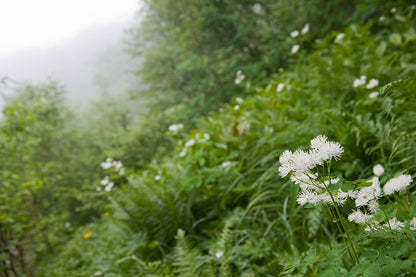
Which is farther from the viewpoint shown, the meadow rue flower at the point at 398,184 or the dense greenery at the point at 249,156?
the dense greenery at the point at 249,156

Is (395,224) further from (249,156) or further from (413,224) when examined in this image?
(249,156)

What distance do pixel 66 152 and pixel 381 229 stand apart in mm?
9343

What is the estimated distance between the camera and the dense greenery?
1.13m

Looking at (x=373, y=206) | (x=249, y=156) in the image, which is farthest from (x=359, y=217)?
(x=249, y=156)

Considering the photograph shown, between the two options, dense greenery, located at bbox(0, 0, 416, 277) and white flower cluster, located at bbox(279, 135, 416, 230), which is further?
dense greenery, located at bbox(0, 0, 416, 277)

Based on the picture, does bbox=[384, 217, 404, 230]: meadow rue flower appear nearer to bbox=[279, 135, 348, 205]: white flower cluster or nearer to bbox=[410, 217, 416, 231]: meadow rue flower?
bbox=[410, 217, 416, 231]: meadow rue flower

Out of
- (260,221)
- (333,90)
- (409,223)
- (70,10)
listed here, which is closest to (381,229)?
(409,223)

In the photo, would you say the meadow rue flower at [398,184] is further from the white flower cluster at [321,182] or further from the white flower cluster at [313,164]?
the white flower cluster at [313,164]

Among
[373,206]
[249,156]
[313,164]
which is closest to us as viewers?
[313,164]

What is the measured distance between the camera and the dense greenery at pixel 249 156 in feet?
3.71

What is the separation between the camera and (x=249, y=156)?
215 cm

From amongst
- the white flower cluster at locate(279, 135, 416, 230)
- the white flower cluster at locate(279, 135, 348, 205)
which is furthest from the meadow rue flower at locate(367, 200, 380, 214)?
the white flower cluster at locate(279, 135, 348, 205)

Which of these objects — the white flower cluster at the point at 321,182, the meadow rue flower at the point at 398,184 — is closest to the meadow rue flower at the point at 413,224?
the white flower cluster at the point at 321,182

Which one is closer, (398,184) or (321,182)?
(321,182)
